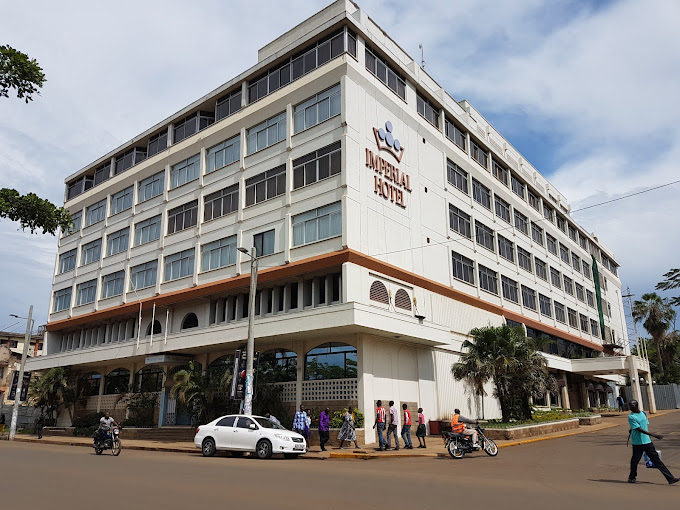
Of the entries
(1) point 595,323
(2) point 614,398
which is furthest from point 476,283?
(2) point 614,398

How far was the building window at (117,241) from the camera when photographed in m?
41.7

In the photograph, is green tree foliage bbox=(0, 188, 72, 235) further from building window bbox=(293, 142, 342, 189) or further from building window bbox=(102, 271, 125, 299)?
building window bbox=(102, 271, 125, 299)

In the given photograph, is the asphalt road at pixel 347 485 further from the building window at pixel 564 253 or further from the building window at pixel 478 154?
the building window at pixel 564 253

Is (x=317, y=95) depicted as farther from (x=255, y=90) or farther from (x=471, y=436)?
(x=471, y=436)

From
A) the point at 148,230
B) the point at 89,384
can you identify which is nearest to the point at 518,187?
the point at 148,230

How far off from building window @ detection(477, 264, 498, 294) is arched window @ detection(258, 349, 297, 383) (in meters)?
16.0

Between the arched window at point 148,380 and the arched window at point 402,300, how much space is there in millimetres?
16193

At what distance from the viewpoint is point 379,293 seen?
27.3 m

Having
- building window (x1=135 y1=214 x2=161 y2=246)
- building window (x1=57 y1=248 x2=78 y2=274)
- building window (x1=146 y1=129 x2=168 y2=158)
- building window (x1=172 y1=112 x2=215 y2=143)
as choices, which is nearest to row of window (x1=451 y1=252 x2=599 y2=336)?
building window (x1=172 y1=112 x2=215 y2=143)

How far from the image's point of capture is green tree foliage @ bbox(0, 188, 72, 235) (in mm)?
12070

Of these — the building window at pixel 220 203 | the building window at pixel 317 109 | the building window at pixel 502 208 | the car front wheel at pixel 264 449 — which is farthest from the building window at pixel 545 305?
the car front wheel at pixel 264 449

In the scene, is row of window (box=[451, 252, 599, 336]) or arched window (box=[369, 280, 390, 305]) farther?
row of window (box=[451, 252, 599, 336])

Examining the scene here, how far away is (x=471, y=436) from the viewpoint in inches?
711

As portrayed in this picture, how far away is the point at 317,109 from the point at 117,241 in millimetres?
21280
